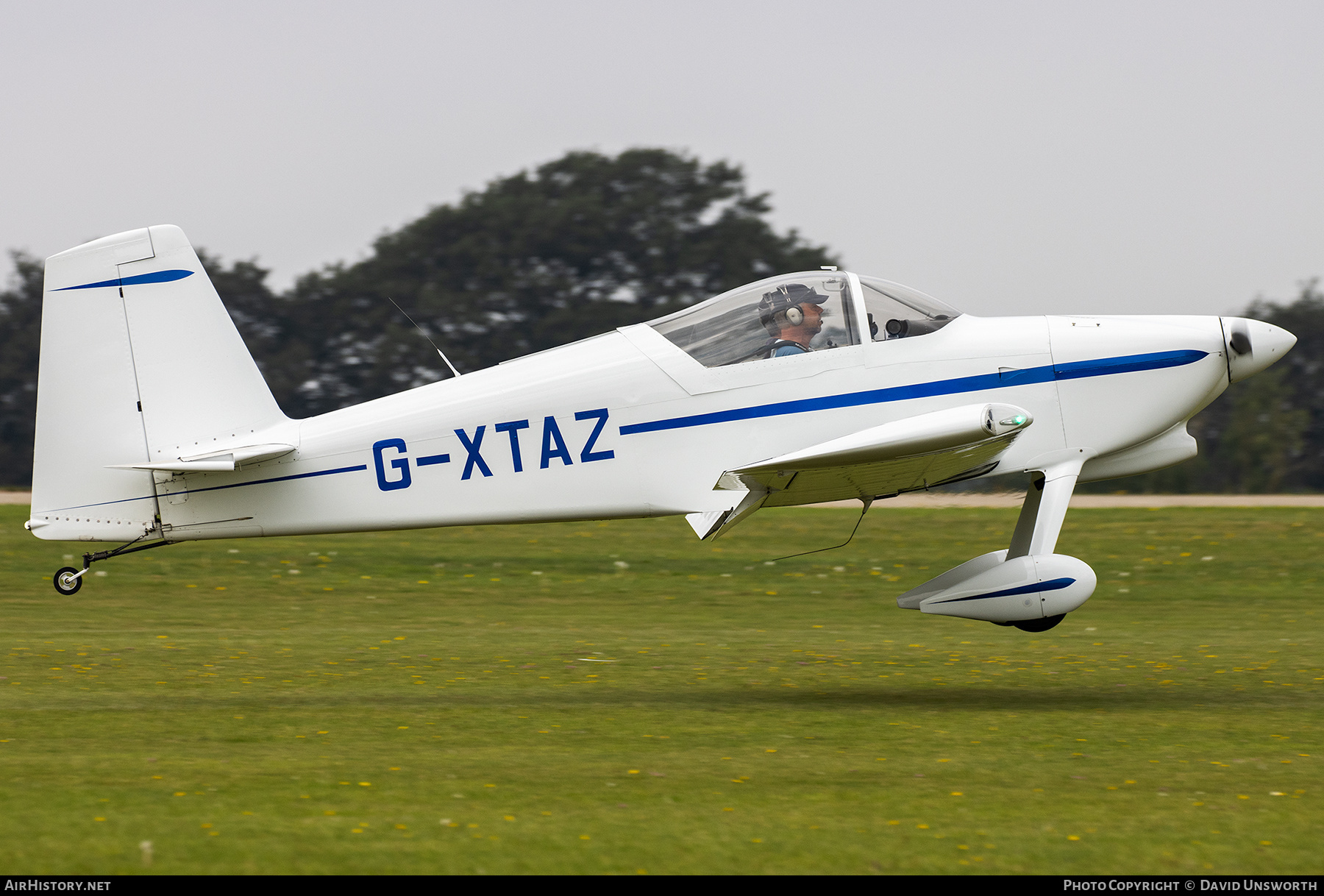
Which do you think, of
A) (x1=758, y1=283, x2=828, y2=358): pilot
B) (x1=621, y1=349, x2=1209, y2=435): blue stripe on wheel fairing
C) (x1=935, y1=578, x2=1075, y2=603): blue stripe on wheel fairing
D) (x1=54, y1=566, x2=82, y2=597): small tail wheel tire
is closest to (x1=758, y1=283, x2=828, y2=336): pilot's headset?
(x1=758, y1=283, x2=828, y2=358): pilot

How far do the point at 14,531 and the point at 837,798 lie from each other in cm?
1697

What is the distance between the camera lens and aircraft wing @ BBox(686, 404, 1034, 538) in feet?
27.9

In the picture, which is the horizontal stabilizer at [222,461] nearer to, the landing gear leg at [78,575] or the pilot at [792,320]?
the landing gear leg at [78,575]

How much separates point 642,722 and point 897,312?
325 centimetres

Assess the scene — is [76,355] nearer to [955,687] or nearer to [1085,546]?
[955,687]

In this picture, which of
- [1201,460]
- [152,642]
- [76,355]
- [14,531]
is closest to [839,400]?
[76,355]

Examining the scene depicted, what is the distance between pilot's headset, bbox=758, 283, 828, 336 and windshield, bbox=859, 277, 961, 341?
337 millimetres

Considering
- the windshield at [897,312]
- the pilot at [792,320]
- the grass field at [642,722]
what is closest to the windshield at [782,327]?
the pilot at [792,320]

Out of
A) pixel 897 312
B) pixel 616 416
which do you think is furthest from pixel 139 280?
pixel 897 312

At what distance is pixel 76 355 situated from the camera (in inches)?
367

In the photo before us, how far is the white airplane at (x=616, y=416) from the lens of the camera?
9133mm

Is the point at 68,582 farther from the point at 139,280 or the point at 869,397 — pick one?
the point at 869,397

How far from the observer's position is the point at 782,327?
9.16 metres

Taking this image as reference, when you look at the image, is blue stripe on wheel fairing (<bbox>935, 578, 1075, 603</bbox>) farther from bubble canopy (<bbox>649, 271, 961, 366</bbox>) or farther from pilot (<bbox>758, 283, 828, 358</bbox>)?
pilot (<bbox>758, 283, 828, 358</bbox>)
